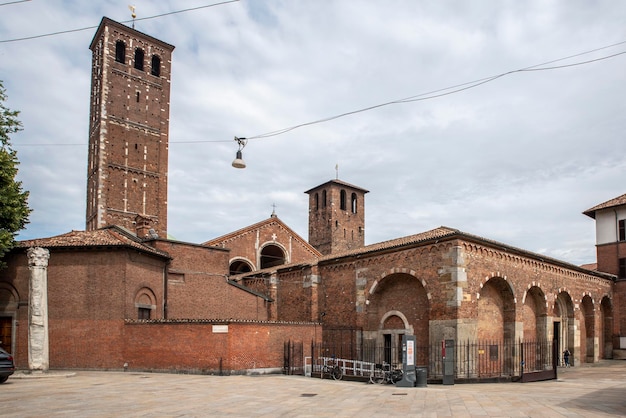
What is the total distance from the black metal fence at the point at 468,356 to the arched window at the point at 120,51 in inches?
1132

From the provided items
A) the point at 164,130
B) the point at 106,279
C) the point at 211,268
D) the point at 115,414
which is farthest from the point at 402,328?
the point at 164,130

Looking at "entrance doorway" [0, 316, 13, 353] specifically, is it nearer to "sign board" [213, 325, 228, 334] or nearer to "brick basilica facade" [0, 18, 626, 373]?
"brick basilica facade" [0, 18, 626, 373]

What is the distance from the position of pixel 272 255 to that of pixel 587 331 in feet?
75.2

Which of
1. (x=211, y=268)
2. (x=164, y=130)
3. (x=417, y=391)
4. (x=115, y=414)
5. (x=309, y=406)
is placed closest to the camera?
(x=115, y=414)

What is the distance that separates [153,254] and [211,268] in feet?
16.4

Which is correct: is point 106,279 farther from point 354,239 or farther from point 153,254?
point 354,239

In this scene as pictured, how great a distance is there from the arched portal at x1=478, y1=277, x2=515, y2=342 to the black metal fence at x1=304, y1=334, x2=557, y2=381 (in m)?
0.39

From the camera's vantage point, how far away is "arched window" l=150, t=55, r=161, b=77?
1773 inches

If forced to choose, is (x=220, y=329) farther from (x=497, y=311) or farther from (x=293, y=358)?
(x=497, y=311)

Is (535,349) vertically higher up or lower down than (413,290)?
lower down

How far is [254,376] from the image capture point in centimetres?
2111

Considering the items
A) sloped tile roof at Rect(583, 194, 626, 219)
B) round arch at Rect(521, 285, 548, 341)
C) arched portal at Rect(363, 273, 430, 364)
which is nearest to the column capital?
arched portal at Rect(363, 273, 430, 364)

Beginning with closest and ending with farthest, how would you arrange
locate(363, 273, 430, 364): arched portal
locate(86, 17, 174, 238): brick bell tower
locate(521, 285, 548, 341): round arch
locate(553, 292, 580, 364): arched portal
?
locate(363, 273, 430, 364): arched portal, locate(521, 285, 548, 341): round arch, locate(553, 292, 580, 364): arched portal, locate(86, 17, 174, 238): brick bell tower

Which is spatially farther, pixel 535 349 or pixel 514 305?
pixel 535 349
